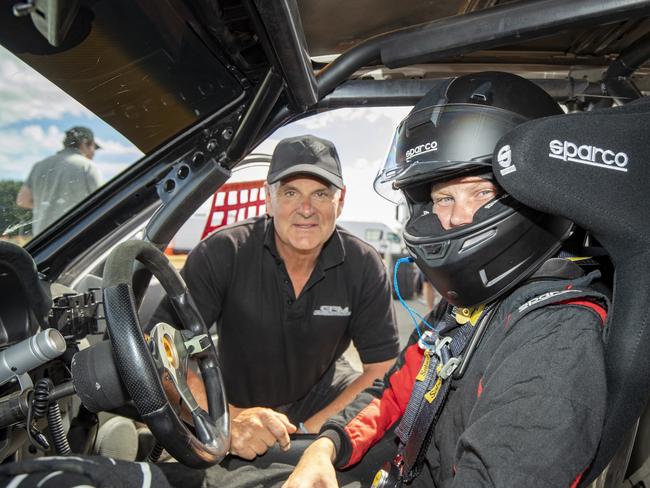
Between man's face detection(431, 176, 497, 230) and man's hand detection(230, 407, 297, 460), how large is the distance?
812 millimetres

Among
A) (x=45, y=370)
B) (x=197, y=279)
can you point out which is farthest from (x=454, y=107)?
(x=197, y=279)

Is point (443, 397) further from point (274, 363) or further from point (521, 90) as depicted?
point (274, 363)

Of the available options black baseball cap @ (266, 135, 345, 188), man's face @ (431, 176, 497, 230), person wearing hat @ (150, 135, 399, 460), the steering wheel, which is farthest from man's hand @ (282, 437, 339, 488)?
black baseball cap @ (266, 135, 345, 188)

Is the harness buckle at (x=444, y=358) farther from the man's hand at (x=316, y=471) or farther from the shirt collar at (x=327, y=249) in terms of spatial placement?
the shirt collar at (x=327, y=249)

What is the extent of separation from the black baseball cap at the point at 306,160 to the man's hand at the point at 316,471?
119 cm

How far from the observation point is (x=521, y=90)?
1.27 metres

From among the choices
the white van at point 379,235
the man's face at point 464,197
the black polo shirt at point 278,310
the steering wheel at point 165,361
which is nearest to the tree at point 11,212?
the steering wheel at point 165,361

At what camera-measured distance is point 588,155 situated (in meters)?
0.92

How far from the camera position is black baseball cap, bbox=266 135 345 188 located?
2.22 meters

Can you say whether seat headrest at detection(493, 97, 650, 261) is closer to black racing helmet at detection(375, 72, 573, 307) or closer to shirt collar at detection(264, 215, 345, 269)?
black racing helmet at detection(375, 72, 573, 307)

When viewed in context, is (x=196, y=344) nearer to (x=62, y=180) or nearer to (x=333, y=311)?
(x=62, y=180)

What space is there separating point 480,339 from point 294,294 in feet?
4.11

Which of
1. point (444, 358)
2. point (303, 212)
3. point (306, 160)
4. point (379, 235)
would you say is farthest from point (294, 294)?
point (379, 235)

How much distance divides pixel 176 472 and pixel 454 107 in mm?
1275
